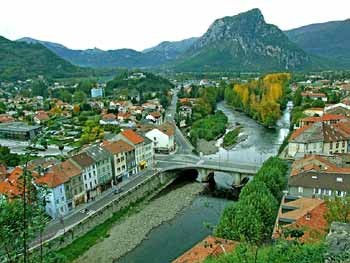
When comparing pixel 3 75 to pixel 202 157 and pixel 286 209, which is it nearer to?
pixel 202 157

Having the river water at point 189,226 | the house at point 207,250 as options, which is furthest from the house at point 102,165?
the house at point 207,250

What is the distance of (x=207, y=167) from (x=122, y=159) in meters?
10.2

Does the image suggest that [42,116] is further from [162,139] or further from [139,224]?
[139,224]

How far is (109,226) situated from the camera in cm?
2952

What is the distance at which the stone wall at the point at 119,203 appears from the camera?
26547 mm

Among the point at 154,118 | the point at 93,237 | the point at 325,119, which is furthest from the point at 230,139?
the point at 93,237

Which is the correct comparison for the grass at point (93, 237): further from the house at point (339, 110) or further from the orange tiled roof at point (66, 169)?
the house at point (339, 110)

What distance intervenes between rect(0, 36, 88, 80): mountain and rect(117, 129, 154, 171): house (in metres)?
122

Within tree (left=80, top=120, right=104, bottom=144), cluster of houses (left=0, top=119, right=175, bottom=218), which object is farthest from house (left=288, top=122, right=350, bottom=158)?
tree (left=80, top=120, right=104, bottom=144)

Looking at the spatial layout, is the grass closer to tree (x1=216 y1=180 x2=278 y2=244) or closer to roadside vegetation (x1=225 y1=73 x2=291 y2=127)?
tree (x1=216 y1=180 x2=278 y2=244)

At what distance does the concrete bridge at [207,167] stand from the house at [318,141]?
572 cm

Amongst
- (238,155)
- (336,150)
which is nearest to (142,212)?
(238,155)

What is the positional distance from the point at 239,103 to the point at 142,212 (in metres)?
63.5

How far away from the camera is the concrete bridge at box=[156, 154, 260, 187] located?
3888 centimetres
